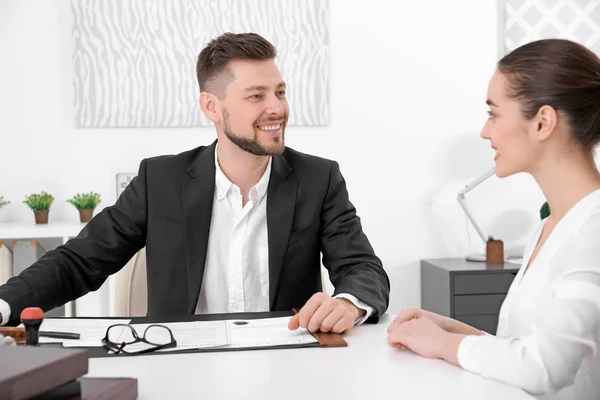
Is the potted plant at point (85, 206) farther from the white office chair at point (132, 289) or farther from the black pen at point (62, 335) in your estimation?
the black pen at point (62, 335)

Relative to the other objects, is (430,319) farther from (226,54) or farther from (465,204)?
(465,204)

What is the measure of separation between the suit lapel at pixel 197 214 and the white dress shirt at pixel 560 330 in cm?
91

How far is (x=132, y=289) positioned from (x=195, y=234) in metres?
0.37

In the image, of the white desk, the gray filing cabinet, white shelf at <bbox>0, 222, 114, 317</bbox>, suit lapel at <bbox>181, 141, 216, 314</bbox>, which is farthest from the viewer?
the gray filing cabinet

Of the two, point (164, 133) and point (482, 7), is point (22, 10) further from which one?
point (482, 7)

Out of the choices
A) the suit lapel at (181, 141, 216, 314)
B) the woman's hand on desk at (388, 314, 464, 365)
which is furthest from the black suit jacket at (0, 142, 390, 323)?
the woman's hand on desk at (388, 314, 464, 365)

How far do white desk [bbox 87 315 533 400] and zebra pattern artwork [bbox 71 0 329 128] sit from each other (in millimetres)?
2652

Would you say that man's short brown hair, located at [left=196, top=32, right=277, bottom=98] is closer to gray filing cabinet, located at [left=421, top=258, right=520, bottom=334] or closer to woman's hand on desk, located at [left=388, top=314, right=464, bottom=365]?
woman's hand on desk, located at [left=388, top=314, right=464, bottom=365]

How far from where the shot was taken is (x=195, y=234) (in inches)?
75.8

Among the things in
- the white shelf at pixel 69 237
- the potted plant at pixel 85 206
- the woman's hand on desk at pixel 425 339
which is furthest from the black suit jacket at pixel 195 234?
the potted plant at pixel 85 206

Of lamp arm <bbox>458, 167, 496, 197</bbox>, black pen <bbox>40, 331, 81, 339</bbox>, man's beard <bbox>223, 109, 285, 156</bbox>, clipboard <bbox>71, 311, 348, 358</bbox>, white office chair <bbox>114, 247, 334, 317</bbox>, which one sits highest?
man's beard <bbox>223, 109, 285, 156</bbox>

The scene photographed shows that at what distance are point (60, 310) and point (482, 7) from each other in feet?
8.71

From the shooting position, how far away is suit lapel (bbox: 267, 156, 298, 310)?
1.92m

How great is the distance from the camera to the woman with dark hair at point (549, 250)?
3.53 feet
